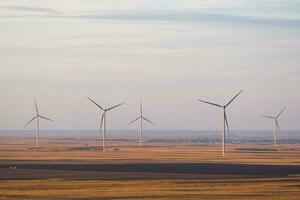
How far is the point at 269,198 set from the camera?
50594mm

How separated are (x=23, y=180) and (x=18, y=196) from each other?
1574cm

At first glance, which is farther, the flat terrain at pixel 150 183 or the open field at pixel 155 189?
the flat terrain at pixel 150 183

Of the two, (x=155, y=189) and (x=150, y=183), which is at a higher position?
(x=155, y=189)

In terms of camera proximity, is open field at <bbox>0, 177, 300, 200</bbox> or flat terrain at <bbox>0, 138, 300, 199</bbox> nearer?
open field at <bbox>0, 177, 300, 200</bbox>

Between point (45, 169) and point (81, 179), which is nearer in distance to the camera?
point (81, 179)

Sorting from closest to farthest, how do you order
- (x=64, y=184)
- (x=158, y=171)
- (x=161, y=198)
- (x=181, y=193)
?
(x=161, y=198) → (x=181, y=193) → (x=64, y=184) → (x=158, y=171)

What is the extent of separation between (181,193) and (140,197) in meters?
3.90

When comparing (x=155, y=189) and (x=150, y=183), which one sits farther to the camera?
(x=150, y=183)

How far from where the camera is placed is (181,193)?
5372 centimetres

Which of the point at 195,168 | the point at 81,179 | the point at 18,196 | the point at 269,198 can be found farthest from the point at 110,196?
the point at 195,168

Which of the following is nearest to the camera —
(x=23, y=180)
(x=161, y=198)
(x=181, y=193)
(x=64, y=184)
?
(x=161, y=198)

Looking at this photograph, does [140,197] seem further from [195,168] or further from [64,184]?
[195,168]

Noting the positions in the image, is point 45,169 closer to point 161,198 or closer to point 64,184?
point 64,184

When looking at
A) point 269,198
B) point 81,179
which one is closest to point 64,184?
point 81,179
